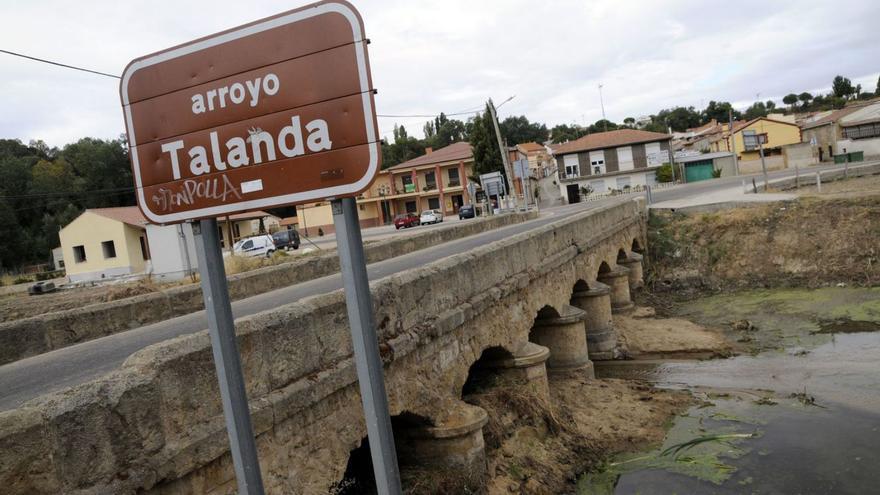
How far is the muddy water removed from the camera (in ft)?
28.3

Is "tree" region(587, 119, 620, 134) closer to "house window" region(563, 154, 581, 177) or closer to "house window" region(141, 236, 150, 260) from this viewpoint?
"house window" region(563, 154, 581, 177)

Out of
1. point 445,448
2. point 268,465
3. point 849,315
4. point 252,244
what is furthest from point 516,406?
point 252,244

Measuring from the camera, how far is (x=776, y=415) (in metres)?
10.8

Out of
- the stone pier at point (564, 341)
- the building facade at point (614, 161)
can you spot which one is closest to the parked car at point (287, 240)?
the stone pier at point (564, 341)

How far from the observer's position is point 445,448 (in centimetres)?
679

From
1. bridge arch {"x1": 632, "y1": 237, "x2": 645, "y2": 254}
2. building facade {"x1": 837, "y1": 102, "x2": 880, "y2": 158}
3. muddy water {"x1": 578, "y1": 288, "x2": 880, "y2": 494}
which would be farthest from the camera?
building facade {"x1": 837, "y1": 102, "x2": 880, "y2": 158}

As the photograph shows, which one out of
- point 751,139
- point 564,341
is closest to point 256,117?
point 564,341

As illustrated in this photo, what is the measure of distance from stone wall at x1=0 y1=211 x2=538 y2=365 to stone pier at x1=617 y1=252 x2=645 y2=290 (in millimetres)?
11978

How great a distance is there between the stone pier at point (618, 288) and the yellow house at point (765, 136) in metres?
45.1

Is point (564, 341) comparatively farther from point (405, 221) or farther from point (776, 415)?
point (405, 221)

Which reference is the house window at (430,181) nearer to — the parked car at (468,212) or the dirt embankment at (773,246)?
the parked car at (468,212)

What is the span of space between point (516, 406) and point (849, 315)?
513 inches

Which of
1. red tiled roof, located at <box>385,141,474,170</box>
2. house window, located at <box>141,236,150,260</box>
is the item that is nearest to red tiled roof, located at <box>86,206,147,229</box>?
house window, located at <box>141,236,150,260</box>

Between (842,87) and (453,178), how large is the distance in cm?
8643
